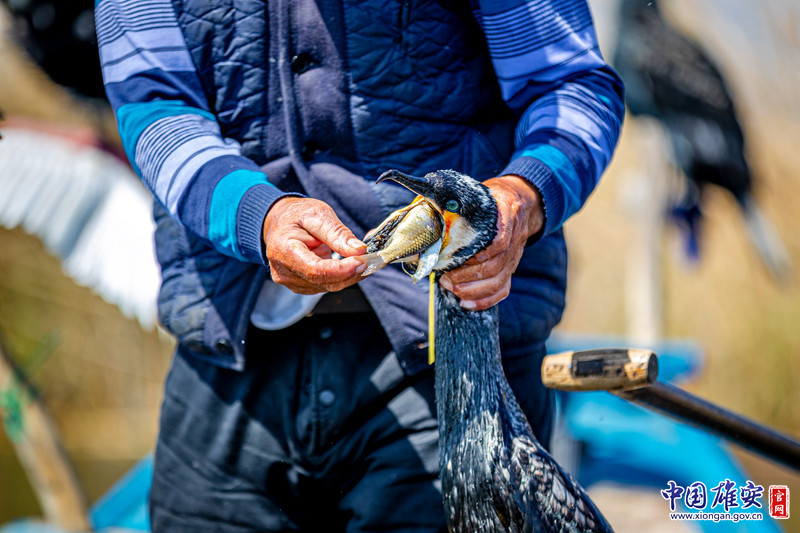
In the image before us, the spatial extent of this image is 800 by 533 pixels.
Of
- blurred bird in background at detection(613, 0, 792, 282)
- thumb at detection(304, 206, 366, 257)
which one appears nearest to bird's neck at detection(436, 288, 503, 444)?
thumb at detection(304, 206, 366, 257)

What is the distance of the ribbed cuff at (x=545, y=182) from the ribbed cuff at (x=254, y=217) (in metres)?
0.33

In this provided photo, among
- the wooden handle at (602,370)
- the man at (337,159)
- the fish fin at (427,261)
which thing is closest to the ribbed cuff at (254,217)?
the man at (337,159)

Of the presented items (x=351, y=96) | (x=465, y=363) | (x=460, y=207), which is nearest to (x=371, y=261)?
(x=460, y=207)

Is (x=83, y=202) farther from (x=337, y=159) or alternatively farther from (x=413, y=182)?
(x=413, y=182)

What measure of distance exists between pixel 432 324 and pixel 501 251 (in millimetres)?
187

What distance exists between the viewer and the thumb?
102 cm

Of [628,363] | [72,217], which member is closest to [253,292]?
[628,363]

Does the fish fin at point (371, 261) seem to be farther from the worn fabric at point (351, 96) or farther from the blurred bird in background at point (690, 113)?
the blurred bird in background at point (690, 113)

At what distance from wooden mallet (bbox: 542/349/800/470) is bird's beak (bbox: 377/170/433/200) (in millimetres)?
500

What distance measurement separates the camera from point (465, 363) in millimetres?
1216

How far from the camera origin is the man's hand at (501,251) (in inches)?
42.9

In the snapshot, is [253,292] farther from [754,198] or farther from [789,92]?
[789,92]

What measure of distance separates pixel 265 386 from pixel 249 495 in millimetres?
185

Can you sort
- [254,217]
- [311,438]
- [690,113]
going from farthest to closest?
[690,113] < [311,438] < [254,217]
